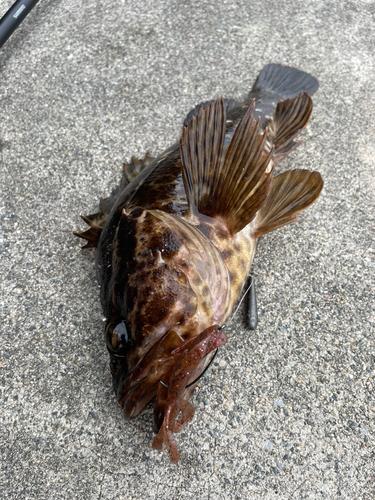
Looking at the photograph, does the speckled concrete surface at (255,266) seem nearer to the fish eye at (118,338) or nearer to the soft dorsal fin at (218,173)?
the fish eye at (118,338)

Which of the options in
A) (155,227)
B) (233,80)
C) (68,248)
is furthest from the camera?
(233,80)

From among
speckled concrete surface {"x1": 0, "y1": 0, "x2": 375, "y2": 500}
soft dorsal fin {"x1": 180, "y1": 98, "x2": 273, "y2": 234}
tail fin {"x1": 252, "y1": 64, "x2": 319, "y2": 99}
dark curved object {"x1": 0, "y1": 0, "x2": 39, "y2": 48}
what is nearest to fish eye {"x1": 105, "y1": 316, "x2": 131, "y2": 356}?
speckled concrete surface {"x1": 0, "y1": 0, "x2": 375, "y2": 500}

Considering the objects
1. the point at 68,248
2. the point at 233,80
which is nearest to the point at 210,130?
the point at 68,248

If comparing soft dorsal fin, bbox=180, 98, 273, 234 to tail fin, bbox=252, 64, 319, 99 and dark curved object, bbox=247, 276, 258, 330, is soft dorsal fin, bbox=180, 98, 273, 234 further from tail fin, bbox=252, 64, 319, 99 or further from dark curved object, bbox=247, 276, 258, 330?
tail fin, bbox=252, 64, 319, 99

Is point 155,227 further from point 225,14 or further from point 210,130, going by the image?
point 225,14

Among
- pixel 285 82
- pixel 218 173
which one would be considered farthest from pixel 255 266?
pixel 285 82

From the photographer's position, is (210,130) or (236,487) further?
(210,130)
